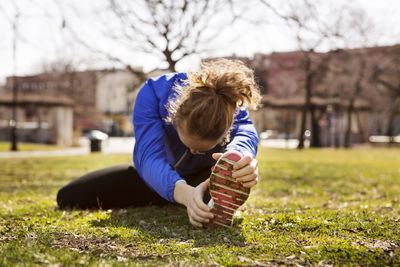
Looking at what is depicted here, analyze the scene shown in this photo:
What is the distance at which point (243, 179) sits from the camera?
2.48 meters

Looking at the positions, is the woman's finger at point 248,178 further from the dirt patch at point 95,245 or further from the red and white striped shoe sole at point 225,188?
the dirt patch at point 95,245

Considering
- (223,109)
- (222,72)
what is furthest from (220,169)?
(222,72)

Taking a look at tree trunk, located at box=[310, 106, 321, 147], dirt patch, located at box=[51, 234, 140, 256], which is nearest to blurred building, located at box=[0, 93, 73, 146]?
tree trunk, located at box=[310, 106, 321, 147]

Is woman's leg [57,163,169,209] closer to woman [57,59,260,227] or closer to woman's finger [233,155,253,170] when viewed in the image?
woman [57,59,260,227]

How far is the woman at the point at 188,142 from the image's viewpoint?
8.29 feet

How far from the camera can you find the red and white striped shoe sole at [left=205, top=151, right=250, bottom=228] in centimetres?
247

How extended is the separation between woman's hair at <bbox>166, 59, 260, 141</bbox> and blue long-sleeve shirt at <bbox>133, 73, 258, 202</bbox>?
0.97ft

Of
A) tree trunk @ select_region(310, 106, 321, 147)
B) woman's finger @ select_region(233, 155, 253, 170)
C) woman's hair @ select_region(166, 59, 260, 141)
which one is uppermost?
woman's hair @ select_region(166, 59, 260, 141)

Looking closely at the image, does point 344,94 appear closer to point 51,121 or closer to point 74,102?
point 74,102

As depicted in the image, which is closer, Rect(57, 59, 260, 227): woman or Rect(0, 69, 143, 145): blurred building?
Rect(57, 59, 260, 227): woman

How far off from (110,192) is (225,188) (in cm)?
182

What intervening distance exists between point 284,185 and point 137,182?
10.3ft

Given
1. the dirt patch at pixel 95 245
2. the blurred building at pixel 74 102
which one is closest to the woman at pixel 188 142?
the dirt patch at pixel 95 245

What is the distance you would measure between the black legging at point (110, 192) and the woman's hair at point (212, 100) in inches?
52.7
